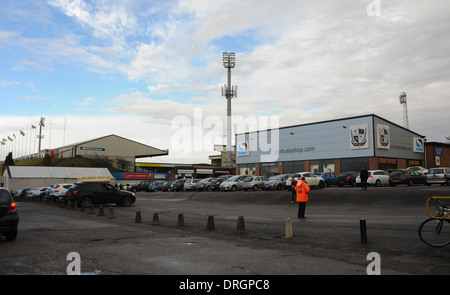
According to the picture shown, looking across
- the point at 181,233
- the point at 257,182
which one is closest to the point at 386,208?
the point at 181,233

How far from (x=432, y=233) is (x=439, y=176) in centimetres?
2269

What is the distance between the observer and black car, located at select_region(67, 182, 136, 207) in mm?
24125

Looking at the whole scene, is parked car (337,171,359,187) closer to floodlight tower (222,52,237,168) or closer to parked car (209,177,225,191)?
parked car (209,177,225,191)

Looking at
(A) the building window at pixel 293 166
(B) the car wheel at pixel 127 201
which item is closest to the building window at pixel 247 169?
(A) the building window at pixel 293 166

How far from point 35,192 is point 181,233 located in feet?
124

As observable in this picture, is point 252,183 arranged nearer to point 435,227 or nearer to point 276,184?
point 276,184

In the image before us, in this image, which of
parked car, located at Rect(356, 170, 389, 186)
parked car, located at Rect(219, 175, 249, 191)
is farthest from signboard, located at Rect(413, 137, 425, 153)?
parked car, located at Rect(219, 175, 249, 191)

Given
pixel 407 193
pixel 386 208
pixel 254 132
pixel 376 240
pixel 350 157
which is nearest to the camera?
pixel 376 240

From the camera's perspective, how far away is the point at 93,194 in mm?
24328

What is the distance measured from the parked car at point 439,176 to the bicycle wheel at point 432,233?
72.9 ft

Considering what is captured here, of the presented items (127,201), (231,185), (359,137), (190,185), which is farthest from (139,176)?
(127,201)

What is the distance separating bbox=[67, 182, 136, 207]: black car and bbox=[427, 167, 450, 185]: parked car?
2380 cm

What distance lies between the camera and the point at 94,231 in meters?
12.5
